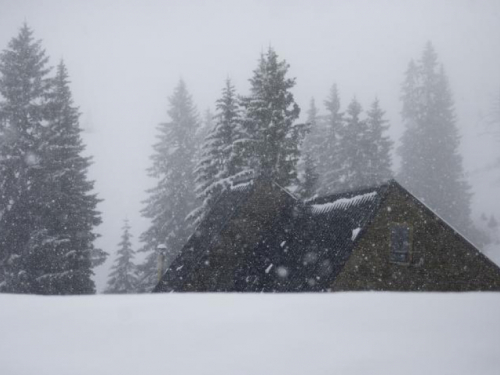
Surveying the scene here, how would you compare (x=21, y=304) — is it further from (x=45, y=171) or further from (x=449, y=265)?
(x=45, y=171)

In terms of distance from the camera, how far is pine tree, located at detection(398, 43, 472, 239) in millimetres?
40656

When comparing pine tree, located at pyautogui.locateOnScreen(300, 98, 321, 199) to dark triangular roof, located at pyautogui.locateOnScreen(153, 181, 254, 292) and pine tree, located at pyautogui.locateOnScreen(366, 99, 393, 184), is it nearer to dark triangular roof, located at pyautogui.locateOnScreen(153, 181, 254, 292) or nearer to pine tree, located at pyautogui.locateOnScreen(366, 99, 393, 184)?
pine tree, located at pyautogui.locateOnScreen(366, 99, 393, 184)

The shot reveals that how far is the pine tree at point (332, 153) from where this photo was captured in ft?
118

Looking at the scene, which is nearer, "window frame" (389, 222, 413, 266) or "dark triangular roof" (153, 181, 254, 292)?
"window frame" (389, 222, 413, 266)

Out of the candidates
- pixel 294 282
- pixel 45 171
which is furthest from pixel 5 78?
pixel 294 282

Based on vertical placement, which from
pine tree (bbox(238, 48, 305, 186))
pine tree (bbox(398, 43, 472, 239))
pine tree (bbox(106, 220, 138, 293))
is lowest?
pine tree (bbox(106, 220, 138, 293))

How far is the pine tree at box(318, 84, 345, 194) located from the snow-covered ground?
33.7m

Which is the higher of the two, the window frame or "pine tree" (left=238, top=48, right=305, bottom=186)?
"pine tree" (left=238, top=48, right=305, bottom=186)

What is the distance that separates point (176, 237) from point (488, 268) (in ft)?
68.6

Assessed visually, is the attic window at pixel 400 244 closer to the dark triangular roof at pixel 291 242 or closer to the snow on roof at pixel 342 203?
the dark triangular roof at pixel 291 242

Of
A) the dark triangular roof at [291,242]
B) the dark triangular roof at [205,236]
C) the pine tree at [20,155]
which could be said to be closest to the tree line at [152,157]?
the pine tree at [20,155]

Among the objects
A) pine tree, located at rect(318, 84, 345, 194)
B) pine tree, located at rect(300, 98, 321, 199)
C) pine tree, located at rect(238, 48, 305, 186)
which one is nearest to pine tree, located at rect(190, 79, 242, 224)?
pine tree, located at rect(238, 48, 305, 186)

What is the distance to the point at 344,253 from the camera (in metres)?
15.2

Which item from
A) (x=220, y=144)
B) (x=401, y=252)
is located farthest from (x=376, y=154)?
(x=401, y=252)
